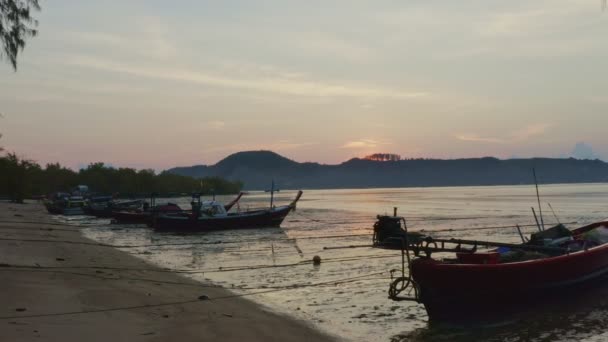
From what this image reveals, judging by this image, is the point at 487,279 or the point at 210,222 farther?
the point at 210,222

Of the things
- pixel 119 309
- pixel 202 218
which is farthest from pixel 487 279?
pixel 202 218

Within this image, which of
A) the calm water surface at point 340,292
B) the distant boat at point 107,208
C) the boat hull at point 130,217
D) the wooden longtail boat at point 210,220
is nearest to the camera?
the calm water surface at point 340,292

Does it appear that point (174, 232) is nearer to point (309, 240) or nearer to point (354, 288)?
point (309, 240)

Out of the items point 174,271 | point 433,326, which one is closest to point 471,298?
point 433,326

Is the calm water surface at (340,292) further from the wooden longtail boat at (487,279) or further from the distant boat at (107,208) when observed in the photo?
the distant boat at (107,208)

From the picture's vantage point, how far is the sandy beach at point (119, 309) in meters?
7.88

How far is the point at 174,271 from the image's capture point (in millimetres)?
17609

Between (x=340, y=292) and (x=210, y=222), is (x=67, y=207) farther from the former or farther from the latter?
(x=340, y=292)

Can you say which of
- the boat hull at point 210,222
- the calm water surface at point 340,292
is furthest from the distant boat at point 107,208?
the calm water surface at point 340,292

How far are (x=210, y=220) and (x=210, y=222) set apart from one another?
184 millimetres

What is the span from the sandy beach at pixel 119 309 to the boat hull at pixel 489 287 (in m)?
3.12

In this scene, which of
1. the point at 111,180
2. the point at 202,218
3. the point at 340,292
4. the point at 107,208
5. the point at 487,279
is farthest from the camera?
the point at 111,180

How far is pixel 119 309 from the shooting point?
9688 millimetres

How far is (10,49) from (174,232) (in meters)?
28.3
